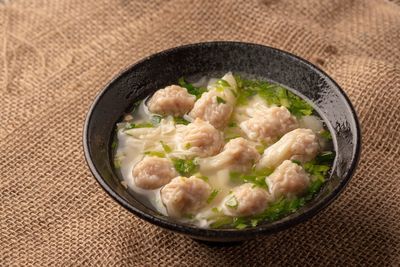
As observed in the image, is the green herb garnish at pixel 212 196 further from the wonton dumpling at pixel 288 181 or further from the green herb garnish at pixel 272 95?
the green herb garnish at pixel 272 95

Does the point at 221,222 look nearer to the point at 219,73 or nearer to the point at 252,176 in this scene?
the point at 252,176

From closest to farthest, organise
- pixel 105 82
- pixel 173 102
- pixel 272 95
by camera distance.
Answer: pixel 173 102 → pixel 272 95 → pixel 105 82

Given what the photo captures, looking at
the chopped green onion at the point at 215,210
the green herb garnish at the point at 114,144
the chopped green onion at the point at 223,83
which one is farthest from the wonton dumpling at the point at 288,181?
the green herb garnish at the point at 114,144

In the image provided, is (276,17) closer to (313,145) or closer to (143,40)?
(143,40)

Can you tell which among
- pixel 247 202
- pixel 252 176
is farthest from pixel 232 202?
pixel 252 176

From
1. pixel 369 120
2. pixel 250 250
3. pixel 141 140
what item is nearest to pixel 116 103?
pixel 141 140

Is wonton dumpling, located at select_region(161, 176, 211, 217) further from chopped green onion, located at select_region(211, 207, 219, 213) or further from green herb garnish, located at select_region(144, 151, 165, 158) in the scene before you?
green herb garnish, located at select_region(144, 151, 165, 158)

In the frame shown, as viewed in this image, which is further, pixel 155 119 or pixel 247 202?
pixel 155 119
